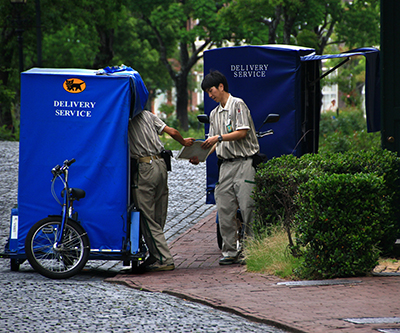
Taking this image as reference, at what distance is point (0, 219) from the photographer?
1012 cm

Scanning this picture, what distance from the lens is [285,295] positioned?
529 cm

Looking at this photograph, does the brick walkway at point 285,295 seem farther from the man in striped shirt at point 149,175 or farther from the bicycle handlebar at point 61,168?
the bicycle handlebar at point 61,168

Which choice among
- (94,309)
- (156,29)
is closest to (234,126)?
(94,309)

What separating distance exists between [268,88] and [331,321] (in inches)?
175

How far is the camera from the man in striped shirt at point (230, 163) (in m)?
6.94

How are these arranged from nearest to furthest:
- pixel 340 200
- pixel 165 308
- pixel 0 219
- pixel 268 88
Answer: pixel 165 308 → pixel 340 200 → pixel 268 88 → pixel 0 219

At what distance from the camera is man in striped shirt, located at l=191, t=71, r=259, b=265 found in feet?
22.8

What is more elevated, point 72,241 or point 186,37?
point 186,37

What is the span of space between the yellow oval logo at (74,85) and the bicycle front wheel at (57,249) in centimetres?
127

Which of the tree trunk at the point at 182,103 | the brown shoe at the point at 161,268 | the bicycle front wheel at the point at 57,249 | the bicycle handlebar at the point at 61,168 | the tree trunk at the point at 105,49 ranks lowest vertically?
the brown shoe at the point at 161,268

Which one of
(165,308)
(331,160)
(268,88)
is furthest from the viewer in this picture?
(268,88)

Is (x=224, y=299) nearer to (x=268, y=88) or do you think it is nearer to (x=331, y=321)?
(x=331, y=321)

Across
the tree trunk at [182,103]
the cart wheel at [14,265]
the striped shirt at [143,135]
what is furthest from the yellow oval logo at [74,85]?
the tree trunk at [182,103]

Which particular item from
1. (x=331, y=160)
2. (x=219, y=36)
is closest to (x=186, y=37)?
(x=219, y=36)
